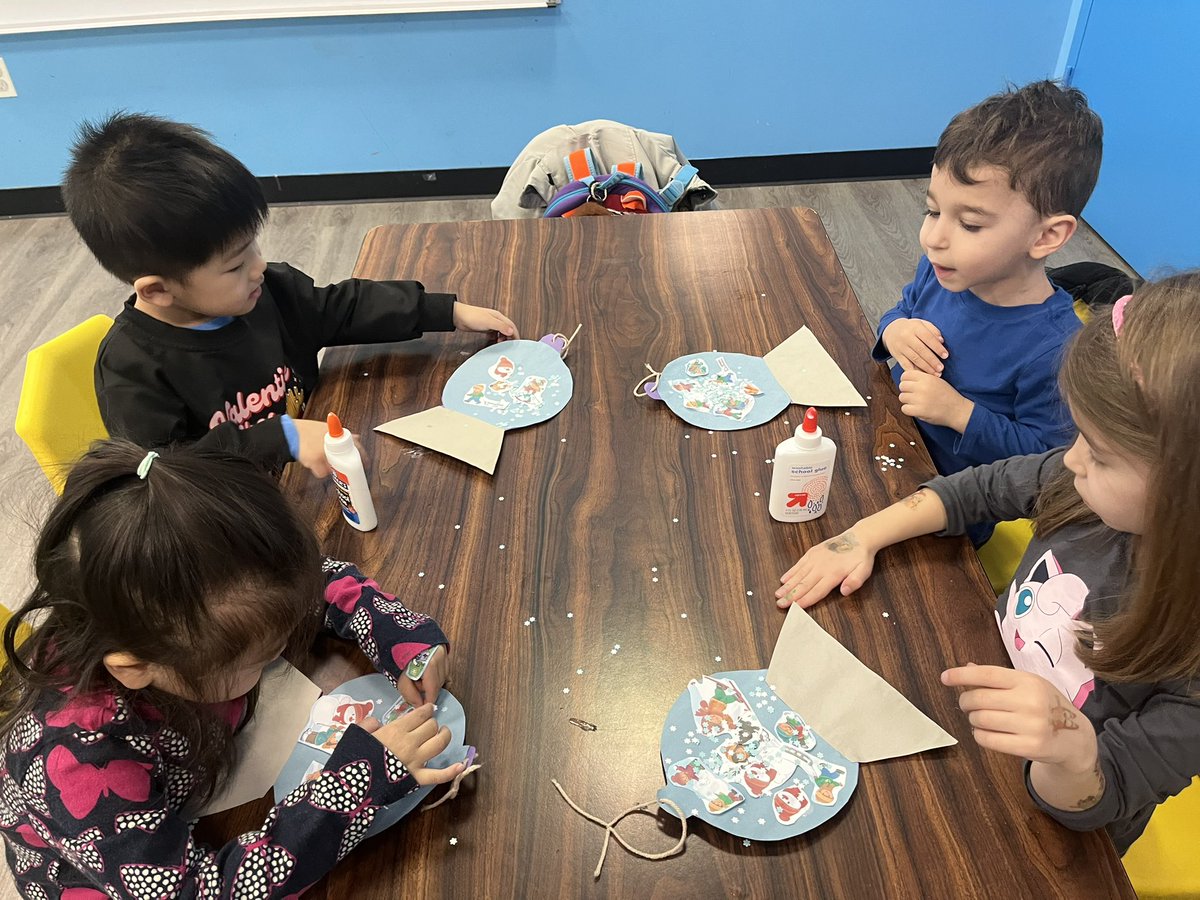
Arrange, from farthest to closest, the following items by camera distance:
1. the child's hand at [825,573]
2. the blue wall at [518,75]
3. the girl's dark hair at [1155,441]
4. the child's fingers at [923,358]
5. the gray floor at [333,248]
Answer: the blue wall at [518,75]
the gray floor at [333,248]
the child's fingers at [923,358]
the child's hand at [825,573]
the girl's dark hair at [1155,441]

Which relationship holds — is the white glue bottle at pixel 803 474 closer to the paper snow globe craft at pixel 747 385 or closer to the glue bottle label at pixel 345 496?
the paper snow globe craft at pixel 747 385

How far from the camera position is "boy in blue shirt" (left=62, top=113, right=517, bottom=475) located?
110 cm

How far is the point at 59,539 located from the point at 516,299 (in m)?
0.84

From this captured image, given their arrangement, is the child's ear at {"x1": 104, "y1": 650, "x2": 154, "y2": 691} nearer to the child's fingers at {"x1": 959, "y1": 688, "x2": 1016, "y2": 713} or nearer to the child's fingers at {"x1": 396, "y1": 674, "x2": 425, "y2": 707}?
the child's fingers at {"x1": 396, "y1": 674, "x2": 425, "y2": 707}

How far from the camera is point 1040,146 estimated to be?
1165mm

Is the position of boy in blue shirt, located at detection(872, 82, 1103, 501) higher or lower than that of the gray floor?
higher

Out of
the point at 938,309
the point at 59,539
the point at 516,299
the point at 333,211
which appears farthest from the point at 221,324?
the point at 333,211

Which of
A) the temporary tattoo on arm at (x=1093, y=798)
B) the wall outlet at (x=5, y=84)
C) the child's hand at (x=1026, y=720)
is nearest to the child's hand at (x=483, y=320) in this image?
the child's hand at (x=1026, y=720)

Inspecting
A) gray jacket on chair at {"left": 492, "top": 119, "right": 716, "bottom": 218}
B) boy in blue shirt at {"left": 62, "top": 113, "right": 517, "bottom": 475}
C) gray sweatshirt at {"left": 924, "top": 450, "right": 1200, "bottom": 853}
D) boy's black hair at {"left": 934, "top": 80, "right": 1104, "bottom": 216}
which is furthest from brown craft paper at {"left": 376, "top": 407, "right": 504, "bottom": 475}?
gray jacket on chair at {"left": 492, "top": 119, "right": 716, "bottom": 218}

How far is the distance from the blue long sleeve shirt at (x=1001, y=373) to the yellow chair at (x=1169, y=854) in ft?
1.55

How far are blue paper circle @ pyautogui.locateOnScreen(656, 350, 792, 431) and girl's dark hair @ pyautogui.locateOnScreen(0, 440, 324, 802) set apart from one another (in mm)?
576

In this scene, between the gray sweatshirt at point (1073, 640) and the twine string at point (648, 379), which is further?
the twine string at point (648, 379)

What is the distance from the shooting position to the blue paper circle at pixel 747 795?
723 mm

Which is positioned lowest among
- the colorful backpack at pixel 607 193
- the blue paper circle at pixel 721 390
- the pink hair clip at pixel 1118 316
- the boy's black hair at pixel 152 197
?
the colorful backpack at pixel 607 193
